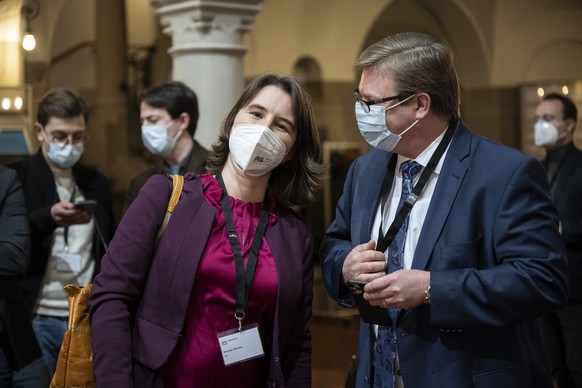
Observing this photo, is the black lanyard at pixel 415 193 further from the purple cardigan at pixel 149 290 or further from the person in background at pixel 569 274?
the person in background at pixel 569 274

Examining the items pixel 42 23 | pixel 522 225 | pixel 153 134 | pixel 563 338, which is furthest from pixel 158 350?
pixel 42 23

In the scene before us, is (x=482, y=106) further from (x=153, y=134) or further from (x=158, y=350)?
(x=158, y=350)

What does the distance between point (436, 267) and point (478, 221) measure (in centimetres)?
17

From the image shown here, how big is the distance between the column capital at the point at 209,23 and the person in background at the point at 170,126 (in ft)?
4.12

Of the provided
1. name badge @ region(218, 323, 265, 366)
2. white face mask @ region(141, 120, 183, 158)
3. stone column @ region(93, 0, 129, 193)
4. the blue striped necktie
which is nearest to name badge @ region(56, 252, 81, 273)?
white face mask @ region(141, 120, 183, 158)

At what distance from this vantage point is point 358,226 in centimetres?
270

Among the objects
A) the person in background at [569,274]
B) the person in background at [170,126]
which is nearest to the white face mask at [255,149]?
the person in background at [170,126]

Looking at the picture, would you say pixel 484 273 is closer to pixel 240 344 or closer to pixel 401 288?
pixel 401 288

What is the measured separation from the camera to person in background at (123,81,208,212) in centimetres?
434

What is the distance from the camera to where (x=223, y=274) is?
2596mm

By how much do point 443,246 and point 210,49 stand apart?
3470 mm

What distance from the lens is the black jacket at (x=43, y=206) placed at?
394 cm

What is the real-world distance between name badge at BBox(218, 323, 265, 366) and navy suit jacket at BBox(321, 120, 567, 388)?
434mm

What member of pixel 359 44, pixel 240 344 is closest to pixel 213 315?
pixel 240 344
